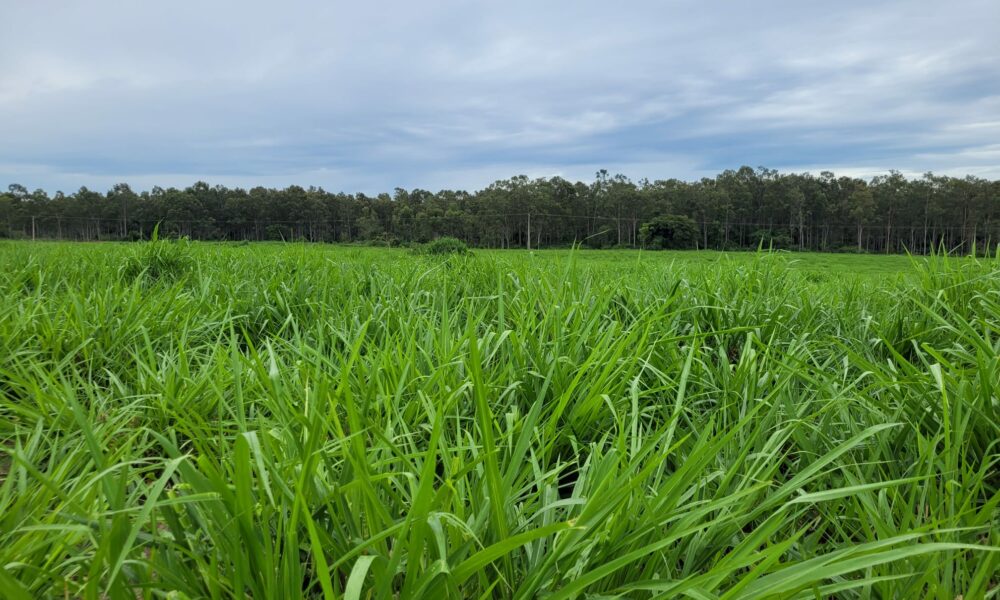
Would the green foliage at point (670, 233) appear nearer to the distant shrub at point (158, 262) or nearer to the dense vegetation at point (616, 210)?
the dense vegetation at point (616, 210)

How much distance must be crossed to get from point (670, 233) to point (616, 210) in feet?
42.9

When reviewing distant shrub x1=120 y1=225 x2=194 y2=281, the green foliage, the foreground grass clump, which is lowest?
the foreground grass clump

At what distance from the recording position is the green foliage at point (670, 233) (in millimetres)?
46812

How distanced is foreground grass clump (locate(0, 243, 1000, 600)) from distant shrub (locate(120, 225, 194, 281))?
4.02 feet

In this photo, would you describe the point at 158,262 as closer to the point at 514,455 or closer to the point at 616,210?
the point at 514,455

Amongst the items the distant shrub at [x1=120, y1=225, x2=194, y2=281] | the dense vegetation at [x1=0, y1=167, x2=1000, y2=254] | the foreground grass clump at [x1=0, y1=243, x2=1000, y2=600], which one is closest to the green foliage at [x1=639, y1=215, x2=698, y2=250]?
the dense vegetation at [x1=0, y1=167, x2=1000, y2=254]

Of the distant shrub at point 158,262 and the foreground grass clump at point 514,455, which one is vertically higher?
the distant shrub at point 158,262

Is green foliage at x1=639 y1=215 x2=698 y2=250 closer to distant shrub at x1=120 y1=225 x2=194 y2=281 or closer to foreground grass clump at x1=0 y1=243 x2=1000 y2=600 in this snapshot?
distant shrub at x1=120 y1=225 x2=194 y2=281

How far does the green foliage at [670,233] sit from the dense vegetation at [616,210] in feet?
0.86

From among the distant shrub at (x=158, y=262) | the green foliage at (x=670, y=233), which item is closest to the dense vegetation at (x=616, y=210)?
the green foliage at (x=670, y=233)

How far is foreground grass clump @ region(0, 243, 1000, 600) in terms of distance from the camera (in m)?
0.93

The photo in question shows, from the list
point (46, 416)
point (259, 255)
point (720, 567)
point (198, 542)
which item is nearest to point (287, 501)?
point (198, 542)

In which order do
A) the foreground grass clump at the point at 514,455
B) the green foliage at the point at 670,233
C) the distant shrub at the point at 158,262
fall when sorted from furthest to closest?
the green foliage at the point at 670,233, the distant shrub at the point at 158,262, the foreground grass clump at the point at 514,455

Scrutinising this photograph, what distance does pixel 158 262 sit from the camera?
14.0ft
